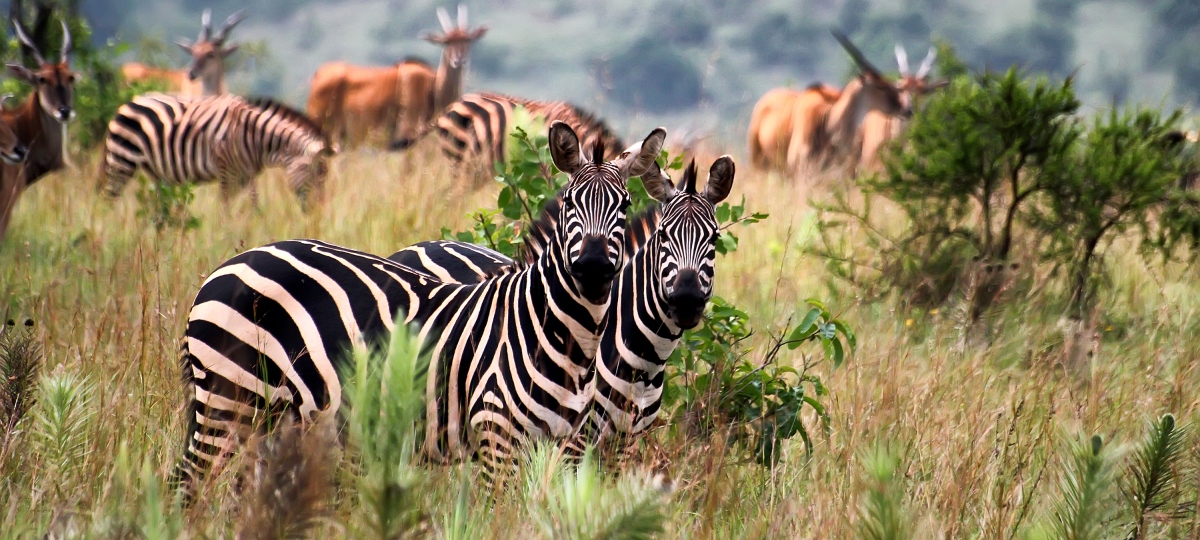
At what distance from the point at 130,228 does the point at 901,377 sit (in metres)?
4.73

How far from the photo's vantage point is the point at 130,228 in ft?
22.0

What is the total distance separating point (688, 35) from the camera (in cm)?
3588

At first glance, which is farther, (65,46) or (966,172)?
(65,46)

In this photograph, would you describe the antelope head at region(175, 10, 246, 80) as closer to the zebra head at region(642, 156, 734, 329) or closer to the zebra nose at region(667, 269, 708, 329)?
the zebra head at region(642, 156, 734, 329)

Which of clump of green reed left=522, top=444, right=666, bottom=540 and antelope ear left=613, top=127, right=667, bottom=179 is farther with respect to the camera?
antelope ear left=613, top=127, right=667, bottom=179

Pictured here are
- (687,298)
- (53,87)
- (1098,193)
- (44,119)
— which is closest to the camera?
(687,298)

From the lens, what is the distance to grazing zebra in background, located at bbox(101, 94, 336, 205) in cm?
841

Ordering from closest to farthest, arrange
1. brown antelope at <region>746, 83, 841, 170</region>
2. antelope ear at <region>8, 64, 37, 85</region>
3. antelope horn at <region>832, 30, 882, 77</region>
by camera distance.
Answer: antelope ear at <region>8, 64, 37, 85</region>
antelope horn at <region>832, 30, 882, 77</region>
brown antelope at <region>746, 83, 841, 170</region>

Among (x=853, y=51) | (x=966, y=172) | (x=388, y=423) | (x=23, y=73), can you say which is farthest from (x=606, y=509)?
(x=853, y=51)

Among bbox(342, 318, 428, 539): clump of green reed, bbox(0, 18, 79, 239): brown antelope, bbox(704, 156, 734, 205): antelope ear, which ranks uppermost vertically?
bbox(0, 18, 79, 239): brown antelope

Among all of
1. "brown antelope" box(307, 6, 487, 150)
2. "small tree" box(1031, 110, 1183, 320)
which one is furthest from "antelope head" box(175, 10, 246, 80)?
"small tree" box(1031, 110, 1183, 320)

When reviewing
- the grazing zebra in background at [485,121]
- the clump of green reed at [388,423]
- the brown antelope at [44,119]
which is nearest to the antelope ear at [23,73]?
the brown antelope at [44,119]

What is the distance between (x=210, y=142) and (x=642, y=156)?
6.07 metres

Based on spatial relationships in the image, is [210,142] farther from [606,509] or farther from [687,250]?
[606,509]
